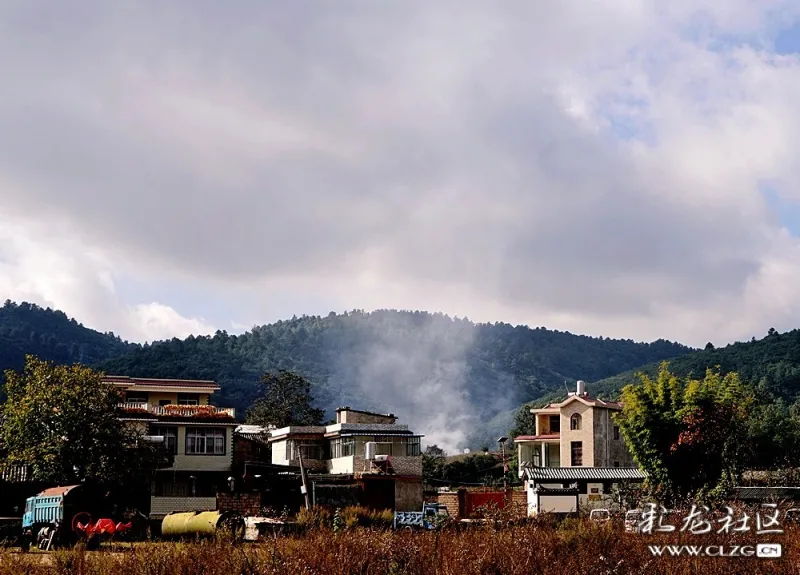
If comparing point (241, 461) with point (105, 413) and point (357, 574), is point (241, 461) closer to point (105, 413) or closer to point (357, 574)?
point (105, 413)

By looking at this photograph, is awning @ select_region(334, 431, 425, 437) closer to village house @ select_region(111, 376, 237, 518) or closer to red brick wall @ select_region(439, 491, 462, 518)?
village house @ select_region(111, 376, 237, 518)

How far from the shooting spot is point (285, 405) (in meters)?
96.6

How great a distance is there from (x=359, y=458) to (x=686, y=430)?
26673mm

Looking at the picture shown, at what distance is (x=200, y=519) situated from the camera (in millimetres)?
29656

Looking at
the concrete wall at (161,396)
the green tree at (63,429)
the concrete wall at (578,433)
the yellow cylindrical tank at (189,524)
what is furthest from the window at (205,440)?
the concrete wall at (578,433)

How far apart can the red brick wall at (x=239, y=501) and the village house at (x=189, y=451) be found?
4.12m

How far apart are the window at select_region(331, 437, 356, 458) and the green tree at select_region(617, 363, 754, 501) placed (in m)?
25.0

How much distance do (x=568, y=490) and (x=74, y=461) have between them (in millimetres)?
22881

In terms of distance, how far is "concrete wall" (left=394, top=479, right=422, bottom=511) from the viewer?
54219 millimetres

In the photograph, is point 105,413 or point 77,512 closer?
point 77,512

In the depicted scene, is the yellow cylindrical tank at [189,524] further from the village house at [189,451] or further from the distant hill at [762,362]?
the distant hill at [762,362]

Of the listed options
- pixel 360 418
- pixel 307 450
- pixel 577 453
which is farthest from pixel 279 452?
pixel 577 453

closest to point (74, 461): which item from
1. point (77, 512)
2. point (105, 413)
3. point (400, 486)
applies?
point (105, 413)

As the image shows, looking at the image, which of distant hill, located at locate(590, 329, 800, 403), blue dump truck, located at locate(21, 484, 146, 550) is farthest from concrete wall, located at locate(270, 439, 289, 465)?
distant hill, located at locate(590, 329, 800, 403)
